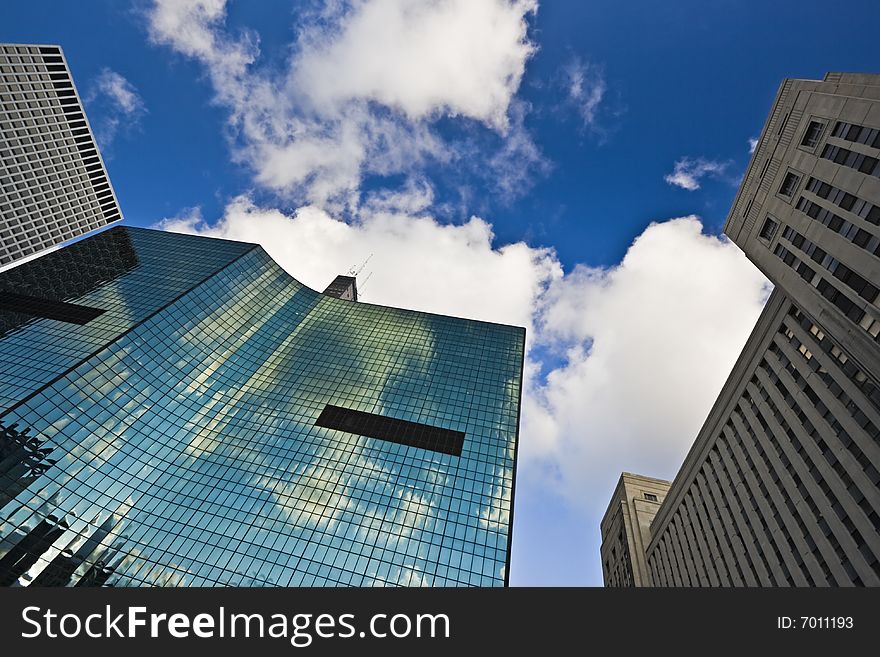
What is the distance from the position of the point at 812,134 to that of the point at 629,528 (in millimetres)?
78305

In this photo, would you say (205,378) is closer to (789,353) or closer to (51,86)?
(789,353)

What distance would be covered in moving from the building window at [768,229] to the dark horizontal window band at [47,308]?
3974 inches

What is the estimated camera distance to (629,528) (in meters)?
85.3

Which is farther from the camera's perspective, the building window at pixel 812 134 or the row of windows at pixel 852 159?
the building window at pixel 812 134

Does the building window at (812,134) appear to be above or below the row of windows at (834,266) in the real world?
above

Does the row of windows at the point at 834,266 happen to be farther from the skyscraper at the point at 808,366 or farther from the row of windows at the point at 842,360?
the row of windows at the point at 842,360

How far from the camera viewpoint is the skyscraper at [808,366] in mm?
31281

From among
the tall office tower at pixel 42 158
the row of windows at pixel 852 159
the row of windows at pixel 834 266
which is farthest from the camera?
the tall office tower at pixel 42 158

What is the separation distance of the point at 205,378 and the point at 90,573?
114ft

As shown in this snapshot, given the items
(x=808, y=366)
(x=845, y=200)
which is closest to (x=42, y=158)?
(x=845, y=200)

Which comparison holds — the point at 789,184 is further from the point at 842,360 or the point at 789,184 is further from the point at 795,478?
the point at 795,478

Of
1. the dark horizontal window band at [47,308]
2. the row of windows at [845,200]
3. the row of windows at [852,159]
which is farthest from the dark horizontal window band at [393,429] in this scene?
the row of windows at [852,159]

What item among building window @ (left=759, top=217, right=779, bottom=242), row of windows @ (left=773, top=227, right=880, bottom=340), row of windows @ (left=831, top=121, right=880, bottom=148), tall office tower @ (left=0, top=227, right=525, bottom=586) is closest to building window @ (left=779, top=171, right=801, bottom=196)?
building window @ (left=759, top=217, right=779, bottom=242)
